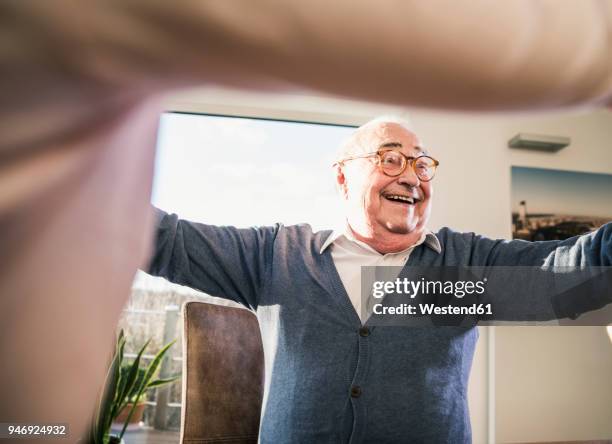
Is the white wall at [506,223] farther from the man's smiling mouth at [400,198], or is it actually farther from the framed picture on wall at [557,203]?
the man's smiling mouth at [400,198]

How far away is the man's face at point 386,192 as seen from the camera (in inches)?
60.6

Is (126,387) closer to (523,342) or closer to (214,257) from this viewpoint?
(214,257)

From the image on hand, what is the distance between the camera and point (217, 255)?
138 centimetres

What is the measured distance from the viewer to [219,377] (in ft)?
5.41

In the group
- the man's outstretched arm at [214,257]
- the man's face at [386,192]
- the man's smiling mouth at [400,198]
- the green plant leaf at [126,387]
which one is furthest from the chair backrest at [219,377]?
the man's smiling mouth at [400,198]

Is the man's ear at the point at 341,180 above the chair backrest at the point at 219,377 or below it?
above

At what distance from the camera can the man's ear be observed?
5.81ft

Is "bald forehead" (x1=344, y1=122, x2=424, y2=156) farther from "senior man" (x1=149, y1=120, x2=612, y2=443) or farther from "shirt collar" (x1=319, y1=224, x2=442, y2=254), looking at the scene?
"shirt collar" (x1=319, y1=224, x2=442, y2=254)

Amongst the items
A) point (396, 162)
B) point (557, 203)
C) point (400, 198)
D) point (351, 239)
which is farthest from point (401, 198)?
point (557, 203)

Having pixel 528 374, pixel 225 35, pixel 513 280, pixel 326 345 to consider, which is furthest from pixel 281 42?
pixel 528 374

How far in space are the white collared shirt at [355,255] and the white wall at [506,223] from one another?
3.19 feet

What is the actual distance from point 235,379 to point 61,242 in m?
1.70

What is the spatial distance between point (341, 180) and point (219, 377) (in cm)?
91

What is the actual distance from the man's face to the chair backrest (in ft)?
2.16
